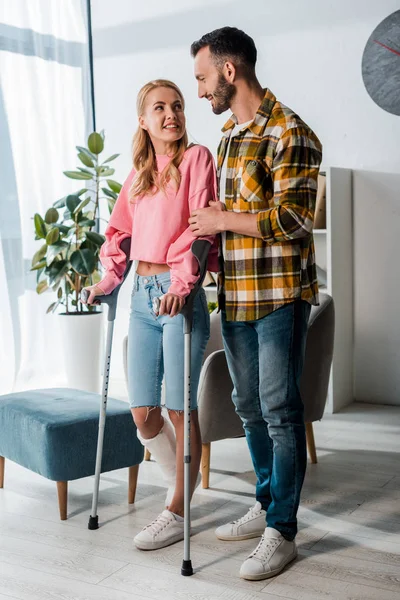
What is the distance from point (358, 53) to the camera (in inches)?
175

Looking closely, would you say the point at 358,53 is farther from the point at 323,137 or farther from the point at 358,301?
the point at 358,301

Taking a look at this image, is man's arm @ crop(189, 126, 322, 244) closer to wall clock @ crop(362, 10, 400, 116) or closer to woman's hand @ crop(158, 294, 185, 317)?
woman's hand @ crop(158, 294, 185, 317)

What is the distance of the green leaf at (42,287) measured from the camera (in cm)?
468

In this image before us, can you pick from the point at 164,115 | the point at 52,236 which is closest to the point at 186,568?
the point at 164,115

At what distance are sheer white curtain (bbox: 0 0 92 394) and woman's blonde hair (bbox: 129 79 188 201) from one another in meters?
2.37

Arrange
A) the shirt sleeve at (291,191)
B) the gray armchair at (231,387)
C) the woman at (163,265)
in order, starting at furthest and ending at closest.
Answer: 1. the gray armchair at (231,387)
2. the woman at (163,265)
3. the shirt sleeve at (291,191)

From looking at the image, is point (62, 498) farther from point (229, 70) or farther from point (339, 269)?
point (339, 269)

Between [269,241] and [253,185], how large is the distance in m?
0.17

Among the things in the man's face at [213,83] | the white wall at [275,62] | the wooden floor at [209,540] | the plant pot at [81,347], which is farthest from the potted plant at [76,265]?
the man's face at [213,83]

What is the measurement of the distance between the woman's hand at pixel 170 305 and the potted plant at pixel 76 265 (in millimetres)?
2278

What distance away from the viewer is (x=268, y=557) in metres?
2.27

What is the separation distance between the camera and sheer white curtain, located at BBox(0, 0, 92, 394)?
4738mm

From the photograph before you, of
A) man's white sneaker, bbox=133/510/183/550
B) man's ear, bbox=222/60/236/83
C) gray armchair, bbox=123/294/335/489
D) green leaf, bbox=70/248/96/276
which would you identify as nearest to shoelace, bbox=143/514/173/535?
man's white sneaker, bbox=133/510/183/550

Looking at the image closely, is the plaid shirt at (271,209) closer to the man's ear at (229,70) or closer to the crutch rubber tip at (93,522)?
the man's ear at (229,70)
